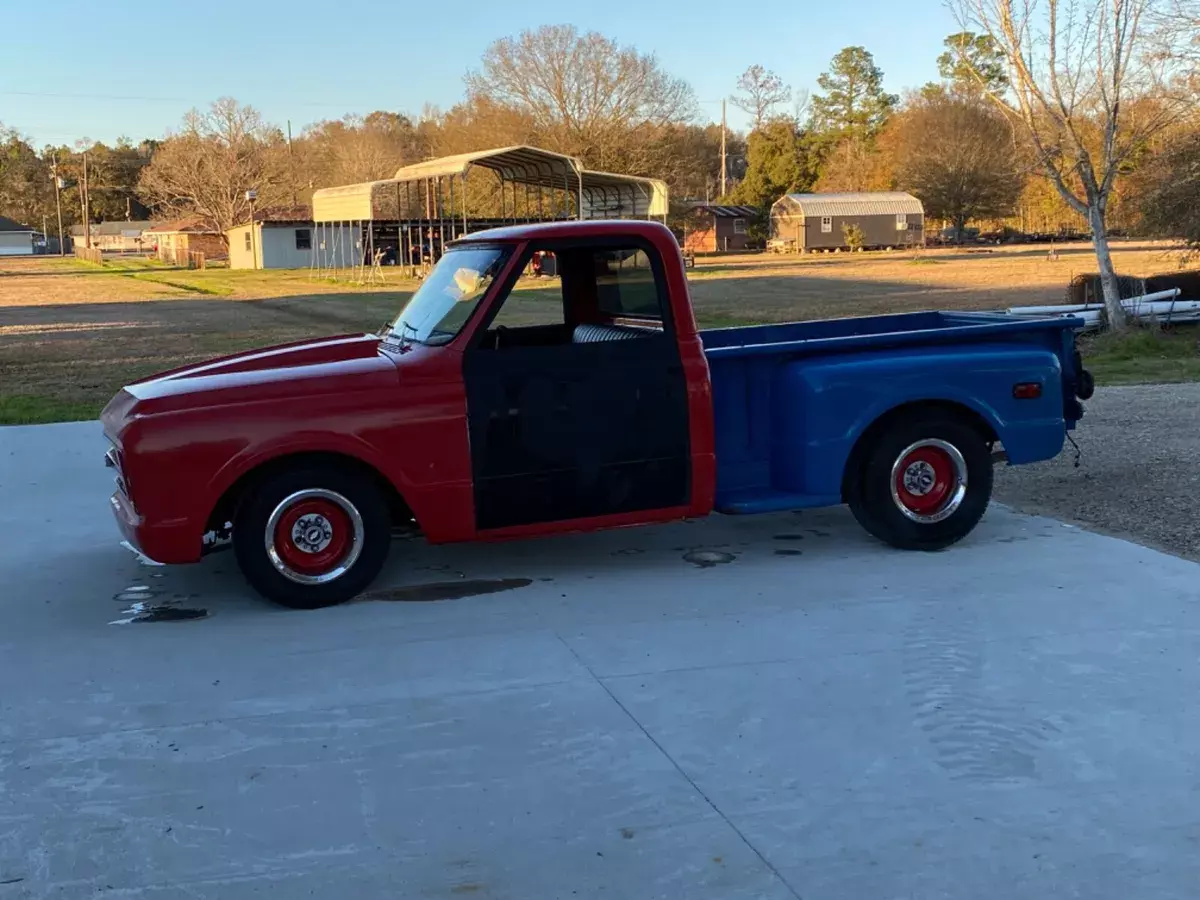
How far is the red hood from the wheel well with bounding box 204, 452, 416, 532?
0.31 m

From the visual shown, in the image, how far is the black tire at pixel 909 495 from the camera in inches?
261

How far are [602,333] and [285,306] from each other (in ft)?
96.3

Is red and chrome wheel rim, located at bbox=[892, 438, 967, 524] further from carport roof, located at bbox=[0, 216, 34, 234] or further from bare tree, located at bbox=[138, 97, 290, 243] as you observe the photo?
carport roof, located at bbox=[0, 216, 34, 234]

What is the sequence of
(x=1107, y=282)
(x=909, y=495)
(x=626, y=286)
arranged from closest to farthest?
(x=626, y=286), (x=909, y=495), (x=1107, y=282)

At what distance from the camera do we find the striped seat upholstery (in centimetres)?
642

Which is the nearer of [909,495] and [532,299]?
[909,495]

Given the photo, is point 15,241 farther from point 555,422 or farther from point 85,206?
point 555,422

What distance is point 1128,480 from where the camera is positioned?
8.30m

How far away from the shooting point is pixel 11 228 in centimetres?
12156

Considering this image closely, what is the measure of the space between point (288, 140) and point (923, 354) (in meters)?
102

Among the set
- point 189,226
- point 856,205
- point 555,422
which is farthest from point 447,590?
point 189,226

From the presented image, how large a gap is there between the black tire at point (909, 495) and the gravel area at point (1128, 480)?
3.27 feet

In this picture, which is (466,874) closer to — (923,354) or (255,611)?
(255,611)

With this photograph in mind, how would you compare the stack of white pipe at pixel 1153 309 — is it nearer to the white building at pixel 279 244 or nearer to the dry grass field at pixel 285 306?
the dry grass field at pixel 285 306
